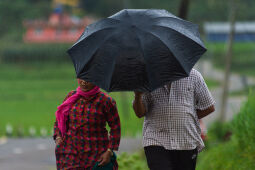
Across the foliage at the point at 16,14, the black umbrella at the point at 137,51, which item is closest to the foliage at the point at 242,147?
the black umbrella at the point at 137,51

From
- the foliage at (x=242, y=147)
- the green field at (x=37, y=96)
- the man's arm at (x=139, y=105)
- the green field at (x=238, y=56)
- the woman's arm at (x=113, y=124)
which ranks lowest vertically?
the green field at (x=37, y=96)

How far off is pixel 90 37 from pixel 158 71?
1.84 feet

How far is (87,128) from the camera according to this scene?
4.96 meters

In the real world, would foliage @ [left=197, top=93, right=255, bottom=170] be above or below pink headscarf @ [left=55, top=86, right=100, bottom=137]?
below

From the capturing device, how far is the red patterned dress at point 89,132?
16.2ft

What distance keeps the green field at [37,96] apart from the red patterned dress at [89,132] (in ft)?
85.7

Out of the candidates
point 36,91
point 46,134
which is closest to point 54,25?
point 36,91

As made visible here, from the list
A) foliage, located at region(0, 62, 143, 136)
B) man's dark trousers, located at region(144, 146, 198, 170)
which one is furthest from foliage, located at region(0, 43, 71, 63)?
man's dark trousers, located at region(144, 146, 198, 170)

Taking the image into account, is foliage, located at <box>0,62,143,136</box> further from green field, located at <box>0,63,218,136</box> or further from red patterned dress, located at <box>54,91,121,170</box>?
red patterned dress, located at <box>54,91,121,170</box>

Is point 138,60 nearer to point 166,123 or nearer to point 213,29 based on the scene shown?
point 166,123

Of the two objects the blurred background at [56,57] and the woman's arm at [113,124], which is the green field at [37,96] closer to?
the blurred background at [56,57]

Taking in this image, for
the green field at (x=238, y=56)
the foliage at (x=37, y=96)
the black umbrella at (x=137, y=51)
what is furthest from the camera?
the green field at (x=238, y=56)

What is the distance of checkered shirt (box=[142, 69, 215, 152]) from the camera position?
4.70m

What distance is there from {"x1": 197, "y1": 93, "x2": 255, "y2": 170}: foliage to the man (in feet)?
8.22
